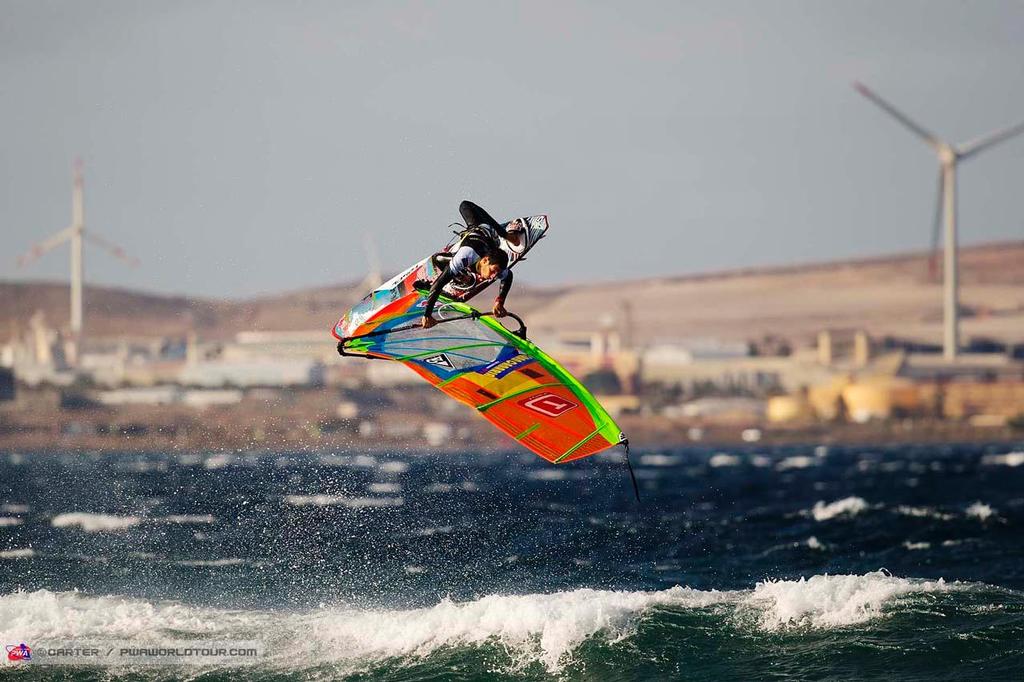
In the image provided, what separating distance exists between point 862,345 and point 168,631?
13467 centimetres

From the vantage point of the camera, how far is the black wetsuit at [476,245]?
1329cm

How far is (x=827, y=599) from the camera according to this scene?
16781mm

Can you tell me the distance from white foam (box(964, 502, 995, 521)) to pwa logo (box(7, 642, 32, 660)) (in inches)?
784

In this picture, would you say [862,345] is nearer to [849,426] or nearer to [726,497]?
[849,426]

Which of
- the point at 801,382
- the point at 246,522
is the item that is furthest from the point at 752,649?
the point at 801,382

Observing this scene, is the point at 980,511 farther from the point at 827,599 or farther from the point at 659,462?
the point at 659,462

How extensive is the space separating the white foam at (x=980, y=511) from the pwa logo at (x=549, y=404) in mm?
16642

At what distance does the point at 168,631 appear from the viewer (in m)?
16.4

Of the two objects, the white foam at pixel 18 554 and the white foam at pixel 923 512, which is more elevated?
the white foam at pixel 923 512

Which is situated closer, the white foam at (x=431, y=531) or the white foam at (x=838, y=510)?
the white foam at (x=431, y=531)

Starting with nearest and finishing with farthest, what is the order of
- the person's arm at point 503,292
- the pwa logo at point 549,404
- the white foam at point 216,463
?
the person's arm at point 503,292, the pwa logo at point 549,404, the white foam at point 216,463

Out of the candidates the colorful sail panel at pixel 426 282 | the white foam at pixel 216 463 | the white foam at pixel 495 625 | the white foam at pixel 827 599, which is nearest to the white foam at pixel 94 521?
the white foam at pixel 495 625

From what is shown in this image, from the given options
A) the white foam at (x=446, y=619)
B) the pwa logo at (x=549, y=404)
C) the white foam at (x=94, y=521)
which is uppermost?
the pwa logo at (x=549, y=404)

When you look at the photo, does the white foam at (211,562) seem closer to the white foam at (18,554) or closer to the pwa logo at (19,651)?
the white foam at (18,554)
